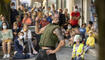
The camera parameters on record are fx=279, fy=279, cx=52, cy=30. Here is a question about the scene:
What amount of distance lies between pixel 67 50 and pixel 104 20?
10.5 meters

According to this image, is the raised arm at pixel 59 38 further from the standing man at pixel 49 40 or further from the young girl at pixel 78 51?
the young girl at pixel 78 51

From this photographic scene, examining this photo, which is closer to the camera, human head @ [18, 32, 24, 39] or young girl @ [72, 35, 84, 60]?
young girl @ [72, 35, 84, 60]

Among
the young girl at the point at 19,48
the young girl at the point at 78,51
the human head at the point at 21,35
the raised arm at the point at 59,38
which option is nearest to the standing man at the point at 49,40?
the raised arm at the point at 59,38

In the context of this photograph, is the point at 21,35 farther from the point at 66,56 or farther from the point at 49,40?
the point at 49,40

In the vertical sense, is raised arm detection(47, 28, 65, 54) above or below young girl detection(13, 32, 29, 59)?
above

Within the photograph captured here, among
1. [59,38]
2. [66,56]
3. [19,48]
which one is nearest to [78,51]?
[66,56]

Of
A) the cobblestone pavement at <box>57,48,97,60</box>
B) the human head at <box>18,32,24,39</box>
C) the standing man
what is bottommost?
the cobblestone pavement at <box>57,48,97,60</box>

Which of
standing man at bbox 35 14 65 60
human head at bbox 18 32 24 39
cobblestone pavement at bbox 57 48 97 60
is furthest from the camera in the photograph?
human head at bbox 18 32 24 39

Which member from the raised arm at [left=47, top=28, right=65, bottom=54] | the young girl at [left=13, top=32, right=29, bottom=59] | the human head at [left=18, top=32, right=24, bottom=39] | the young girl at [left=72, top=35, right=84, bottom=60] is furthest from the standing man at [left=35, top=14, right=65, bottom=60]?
the human head at [left=18, top=32, right=24, bottom=39]

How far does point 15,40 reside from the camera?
36.1ft

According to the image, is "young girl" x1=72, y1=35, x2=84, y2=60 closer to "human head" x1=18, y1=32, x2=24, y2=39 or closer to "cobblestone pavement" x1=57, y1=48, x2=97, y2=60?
"cobblestone pavement" x1=57, y1=48, x2=97, y2=60

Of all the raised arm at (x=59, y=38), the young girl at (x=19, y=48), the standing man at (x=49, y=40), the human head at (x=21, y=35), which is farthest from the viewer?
the human head at (x=21, y=35)

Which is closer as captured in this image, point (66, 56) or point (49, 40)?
point (49, 40)

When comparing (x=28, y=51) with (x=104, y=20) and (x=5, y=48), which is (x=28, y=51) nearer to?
(x=5, y=48)
